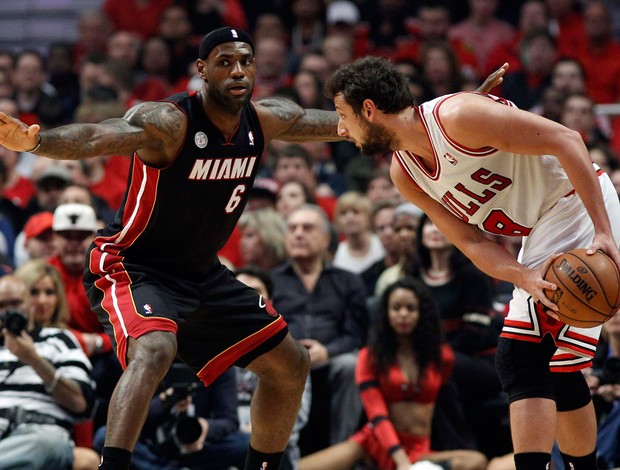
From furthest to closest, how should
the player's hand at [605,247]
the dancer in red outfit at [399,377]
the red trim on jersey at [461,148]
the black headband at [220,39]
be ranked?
the dancer in red outfit at [399,377], the black headband at [220,39], the red trim on jersey at [461,148], the player's hand at [605,247]

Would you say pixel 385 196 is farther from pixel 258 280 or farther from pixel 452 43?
pixel 452 43

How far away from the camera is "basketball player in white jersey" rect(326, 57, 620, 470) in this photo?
4492mm

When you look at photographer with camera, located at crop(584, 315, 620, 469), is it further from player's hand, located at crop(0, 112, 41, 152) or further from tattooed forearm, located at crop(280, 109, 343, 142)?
player's hand, located at crop(0, 112, 41, 152)

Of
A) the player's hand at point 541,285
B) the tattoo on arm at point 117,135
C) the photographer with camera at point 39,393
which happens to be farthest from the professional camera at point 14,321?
the player's hand at point 541,285

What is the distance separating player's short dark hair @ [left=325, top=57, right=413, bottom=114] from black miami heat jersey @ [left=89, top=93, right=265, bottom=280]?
70cm

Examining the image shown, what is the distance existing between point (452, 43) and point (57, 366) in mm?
6508

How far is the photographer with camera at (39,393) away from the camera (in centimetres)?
635

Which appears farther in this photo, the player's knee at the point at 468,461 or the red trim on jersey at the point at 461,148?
the player's knee at the point at 468,461

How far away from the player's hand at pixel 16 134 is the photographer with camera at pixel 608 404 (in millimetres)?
3863

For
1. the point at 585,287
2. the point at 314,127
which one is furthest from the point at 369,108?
the point at 585,287

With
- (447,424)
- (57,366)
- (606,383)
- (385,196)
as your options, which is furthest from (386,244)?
(57,366)

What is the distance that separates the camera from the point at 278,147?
1016cm

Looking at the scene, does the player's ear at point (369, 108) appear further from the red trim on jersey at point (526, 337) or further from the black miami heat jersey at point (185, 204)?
the red trim on jersey at point (526, 337)

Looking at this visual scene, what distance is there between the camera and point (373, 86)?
15.5ft
